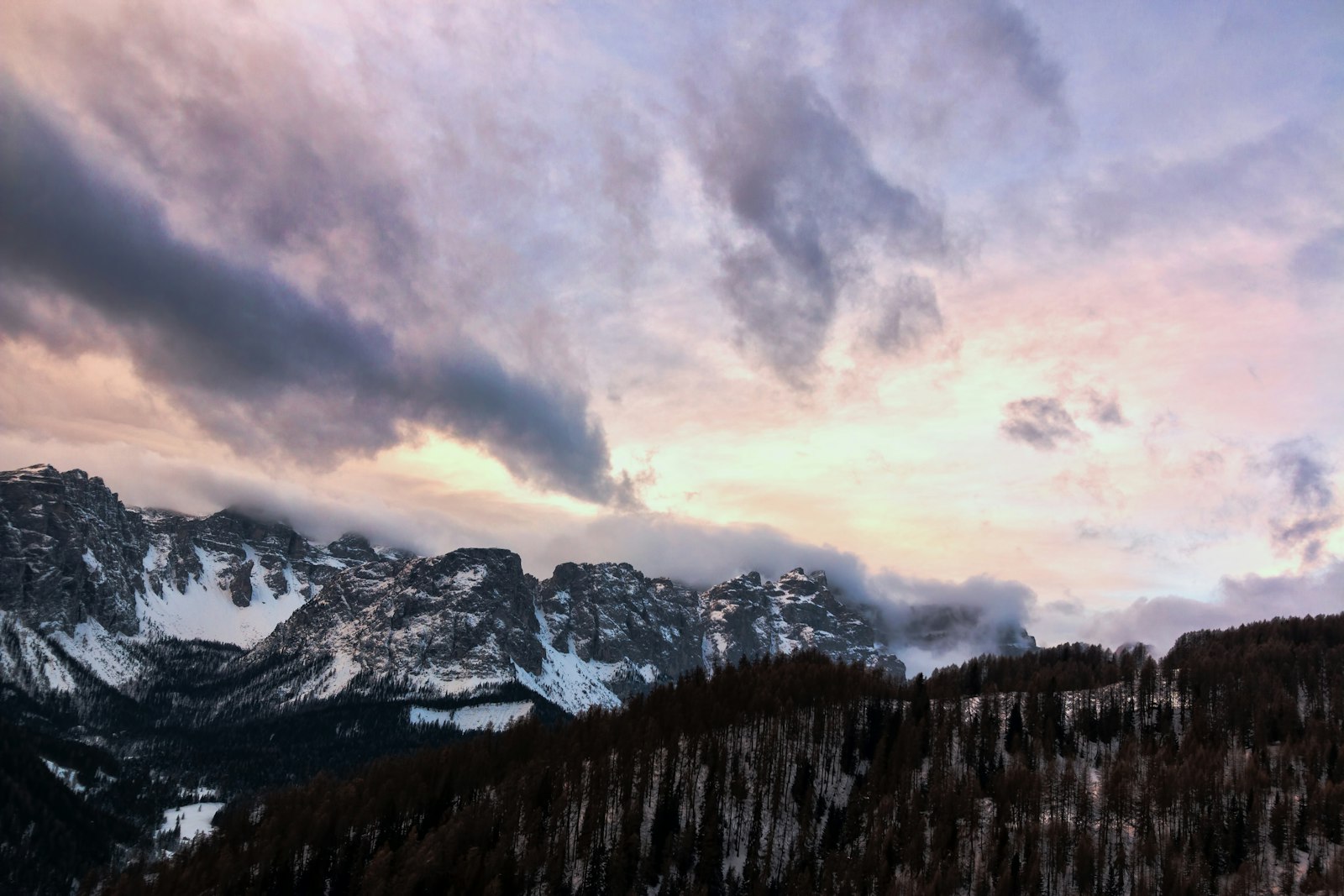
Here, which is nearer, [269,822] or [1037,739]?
[269,822]

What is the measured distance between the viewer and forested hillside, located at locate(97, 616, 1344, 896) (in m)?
150

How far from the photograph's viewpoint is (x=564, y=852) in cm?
16200

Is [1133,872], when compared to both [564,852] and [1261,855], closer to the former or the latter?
[1261,855]

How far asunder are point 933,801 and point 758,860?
127 feet

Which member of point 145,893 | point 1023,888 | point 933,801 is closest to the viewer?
point 1023,888

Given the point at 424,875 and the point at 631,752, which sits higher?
the point at 631,752

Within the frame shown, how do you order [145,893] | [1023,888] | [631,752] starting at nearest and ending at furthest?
1. [1023,888]
2. [145,893]
3. [631,752]

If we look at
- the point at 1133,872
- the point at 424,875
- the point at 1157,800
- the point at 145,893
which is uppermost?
the point at 1157,800

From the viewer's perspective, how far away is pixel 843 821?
568ft

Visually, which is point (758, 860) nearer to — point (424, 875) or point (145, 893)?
point (424, 875)

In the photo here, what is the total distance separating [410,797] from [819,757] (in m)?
88.5

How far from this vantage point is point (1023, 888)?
14662cm

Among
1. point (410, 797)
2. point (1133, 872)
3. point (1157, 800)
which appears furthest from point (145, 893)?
point (1157, 800)

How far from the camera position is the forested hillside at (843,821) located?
493 feet
